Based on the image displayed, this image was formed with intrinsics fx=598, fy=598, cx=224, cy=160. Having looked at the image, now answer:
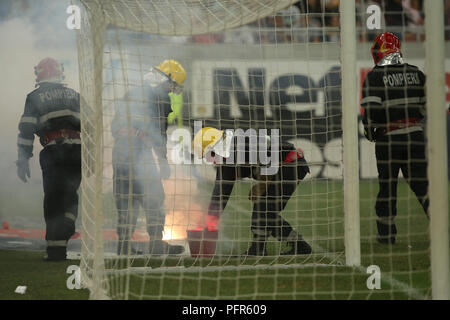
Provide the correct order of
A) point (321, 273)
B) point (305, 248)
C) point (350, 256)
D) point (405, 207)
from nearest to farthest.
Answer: point (321, 273) < point (350, 256) < point (305, 248) < point (405, 207)

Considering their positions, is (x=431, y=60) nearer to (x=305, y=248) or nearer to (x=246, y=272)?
(x=246, y=272)

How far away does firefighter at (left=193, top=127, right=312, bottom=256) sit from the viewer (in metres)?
5.00

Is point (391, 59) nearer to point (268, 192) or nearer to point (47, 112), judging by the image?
point (268, 192)

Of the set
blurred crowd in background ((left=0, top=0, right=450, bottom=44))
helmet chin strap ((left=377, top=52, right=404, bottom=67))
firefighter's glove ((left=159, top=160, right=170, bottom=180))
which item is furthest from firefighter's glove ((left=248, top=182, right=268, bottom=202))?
blurred crowd in background ((left=0, top=0, right=450, bottom=44))

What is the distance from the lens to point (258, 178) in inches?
201

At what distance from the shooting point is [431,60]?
3115mm

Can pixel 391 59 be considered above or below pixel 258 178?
above

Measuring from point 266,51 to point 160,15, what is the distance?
7.58 meters

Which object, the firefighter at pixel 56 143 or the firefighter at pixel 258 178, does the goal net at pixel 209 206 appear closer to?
the firefighter at pixel 258 178

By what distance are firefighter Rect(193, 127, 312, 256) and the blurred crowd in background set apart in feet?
5.60

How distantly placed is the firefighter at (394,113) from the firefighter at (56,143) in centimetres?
259

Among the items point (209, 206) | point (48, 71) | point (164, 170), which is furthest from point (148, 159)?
point (48, 71)

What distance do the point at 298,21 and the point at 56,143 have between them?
9.33m
